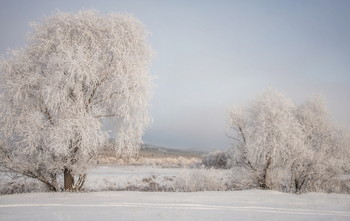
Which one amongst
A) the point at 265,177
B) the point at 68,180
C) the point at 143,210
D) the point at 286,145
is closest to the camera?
the point at 143,210

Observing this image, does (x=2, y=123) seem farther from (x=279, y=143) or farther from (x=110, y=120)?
(x=279, y=143)

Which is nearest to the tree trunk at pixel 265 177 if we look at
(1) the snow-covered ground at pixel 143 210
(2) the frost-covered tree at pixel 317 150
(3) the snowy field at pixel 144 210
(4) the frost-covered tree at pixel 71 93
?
(2) the frost-covered tree at pixel 317 150

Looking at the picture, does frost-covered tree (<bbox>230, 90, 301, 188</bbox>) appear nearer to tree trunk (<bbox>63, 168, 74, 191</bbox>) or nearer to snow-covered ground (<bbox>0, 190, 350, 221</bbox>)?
snow-covered ground (<bbox>0, 190, 350, 221</bbox>)

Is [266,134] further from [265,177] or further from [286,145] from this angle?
[265,177]

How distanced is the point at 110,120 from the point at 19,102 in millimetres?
3843

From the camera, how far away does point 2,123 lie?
13555mm

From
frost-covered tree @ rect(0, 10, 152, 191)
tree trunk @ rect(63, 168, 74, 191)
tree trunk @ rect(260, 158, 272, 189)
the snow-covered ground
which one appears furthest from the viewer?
tree trunk @ rect(260, 158, 272, 189)

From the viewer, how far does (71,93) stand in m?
13.7

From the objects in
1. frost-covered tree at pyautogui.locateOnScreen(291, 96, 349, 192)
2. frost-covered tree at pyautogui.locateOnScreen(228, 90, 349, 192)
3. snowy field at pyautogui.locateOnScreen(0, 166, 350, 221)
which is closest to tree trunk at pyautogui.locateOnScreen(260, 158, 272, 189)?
frost-covered tree at pyautogui.locateOnScreen(228, 90, 349, 192)

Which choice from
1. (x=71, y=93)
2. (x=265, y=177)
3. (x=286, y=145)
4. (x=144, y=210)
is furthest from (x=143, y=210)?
(x=286, y=145)

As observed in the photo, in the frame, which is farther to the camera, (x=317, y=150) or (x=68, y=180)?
(x=317, y=150)

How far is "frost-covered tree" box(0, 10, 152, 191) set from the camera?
12.9m

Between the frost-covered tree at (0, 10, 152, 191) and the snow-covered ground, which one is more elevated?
the frost-covered tree at (0, 10, 152, 191)

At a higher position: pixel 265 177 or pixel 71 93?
pixel 71 93
